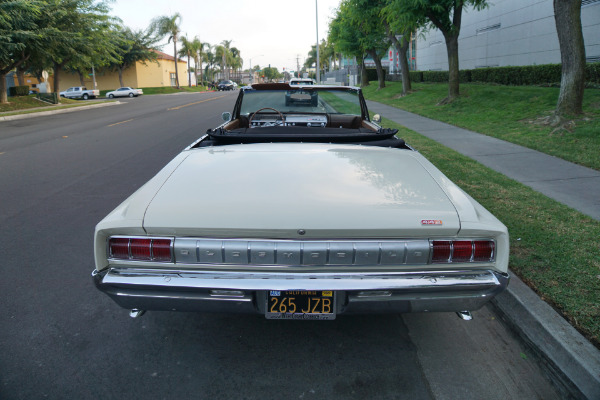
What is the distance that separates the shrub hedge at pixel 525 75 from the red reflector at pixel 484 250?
16.0 m

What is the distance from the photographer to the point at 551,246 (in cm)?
424

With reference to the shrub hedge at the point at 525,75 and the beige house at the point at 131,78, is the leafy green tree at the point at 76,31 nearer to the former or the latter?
the shrub hedge at the point at 525,75

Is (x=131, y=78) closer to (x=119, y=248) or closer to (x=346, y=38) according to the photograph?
(x=346, y=38)

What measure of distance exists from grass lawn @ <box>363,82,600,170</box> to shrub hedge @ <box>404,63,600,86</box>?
58.9 inches

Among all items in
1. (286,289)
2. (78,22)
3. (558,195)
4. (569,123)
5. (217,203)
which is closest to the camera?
(286,289)

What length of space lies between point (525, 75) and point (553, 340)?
20.1m

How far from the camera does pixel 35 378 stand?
2.63m

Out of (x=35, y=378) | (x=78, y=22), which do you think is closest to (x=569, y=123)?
(x=35, y=378)

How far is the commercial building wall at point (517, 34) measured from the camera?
19.0m

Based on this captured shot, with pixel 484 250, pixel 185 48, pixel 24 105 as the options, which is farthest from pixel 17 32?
pixel 185 48

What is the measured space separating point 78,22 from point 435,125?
2660cm

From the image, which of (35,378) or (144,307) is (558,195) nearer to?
(144,307)

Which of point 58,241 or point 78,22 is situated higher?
point 78,22

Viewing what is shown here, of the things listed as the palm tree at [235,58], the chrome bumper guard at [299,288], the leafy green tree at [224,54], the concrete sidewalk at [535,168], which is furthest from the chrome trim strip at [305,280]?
the palm tree at [235,58]
